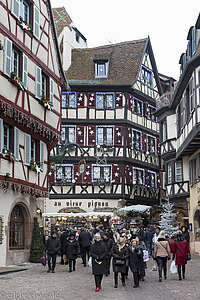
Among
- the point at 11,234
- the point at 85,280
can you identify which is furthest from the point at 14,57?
the point at 85,280

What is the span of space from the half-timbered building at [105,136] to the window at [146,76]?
3.2 inches

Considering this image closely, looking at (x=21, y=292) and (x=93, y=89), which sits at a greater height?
(x=93, y=89)

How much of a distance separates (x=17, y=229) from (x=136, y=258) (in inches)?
353

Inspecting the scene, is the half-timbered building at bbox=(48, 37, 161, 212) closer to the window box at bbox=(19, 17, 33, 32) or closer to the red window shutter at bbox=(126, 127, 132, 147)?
the red window shutter at bbox=(126, 127, 132, 147)

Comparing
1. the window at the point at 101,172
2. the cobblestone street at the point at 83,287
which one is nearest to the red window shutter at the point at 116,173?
the window at the point at 101,172

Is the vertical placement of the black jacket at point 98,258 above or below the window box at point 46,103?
below

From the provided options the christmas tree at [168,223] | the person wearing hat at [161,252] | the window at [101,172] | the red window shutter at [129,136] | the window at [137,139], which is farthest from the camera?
the window at [137,139]

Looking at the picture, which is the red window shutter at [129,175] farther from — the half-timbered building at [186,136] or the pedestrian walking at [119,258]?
the pedestrian walking at [119,258]

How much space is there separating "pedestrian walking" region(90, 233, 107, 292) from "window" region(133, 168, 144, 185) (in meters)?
25.8

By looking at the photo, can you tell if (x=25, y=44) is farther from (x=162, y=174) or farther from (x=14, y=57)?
(x=162, y=174)

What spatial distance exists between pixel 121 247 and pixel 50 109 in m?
10.4

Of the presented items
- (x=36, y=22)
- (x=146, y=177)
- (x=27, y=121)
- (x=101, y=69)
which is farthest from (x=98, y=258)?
(x=101, y=69)

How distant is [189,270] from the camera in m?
17.9

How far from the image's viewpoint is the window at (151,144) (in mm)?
40844
